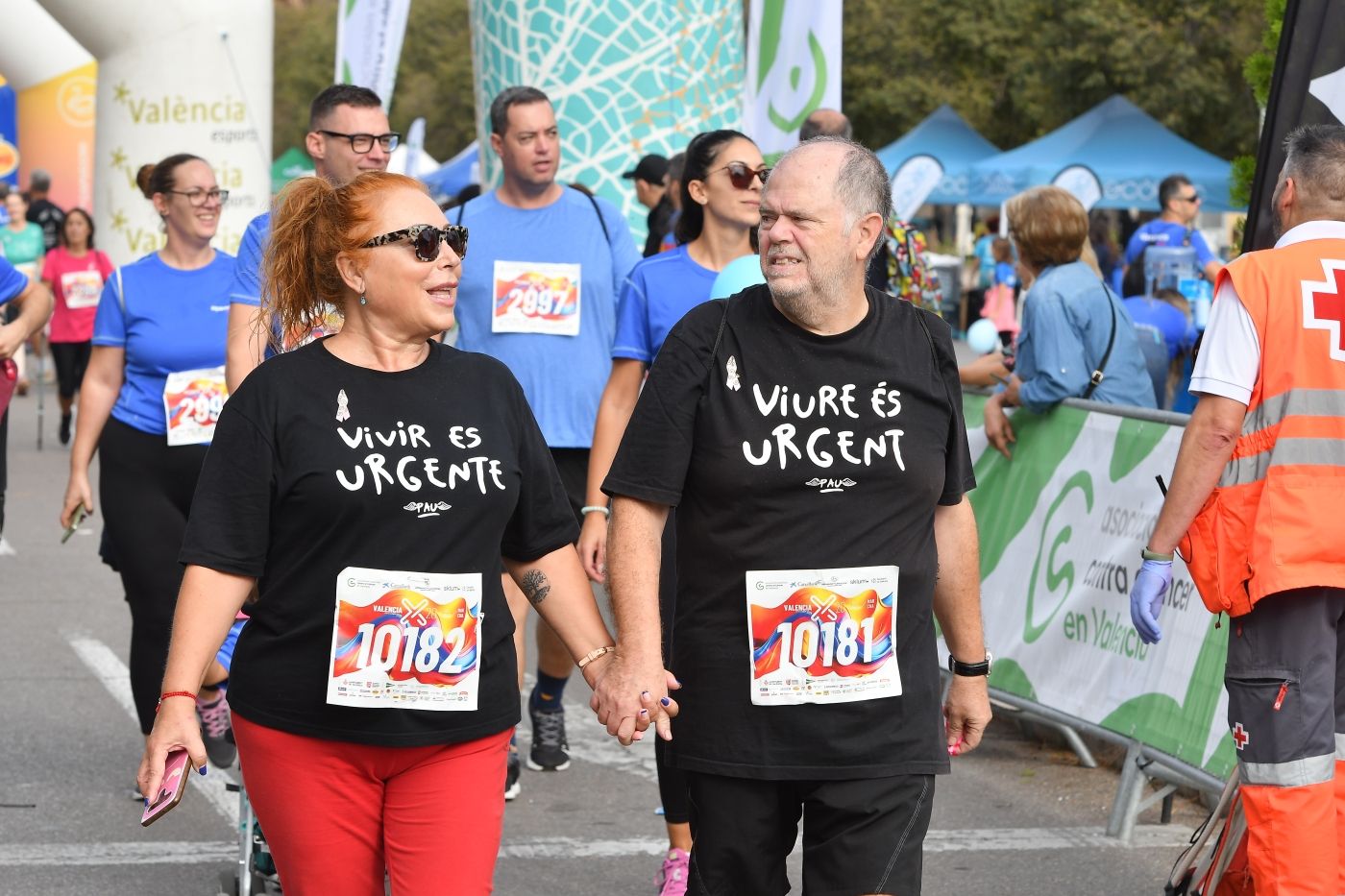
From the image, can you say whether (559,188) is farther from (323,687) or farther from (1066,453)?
(323,687)

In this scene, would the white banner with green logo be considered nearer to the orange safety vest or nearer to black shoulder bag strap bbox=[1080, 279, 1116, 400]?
black shoulder bag strap bbox=[1080, 279, 1116, 400]

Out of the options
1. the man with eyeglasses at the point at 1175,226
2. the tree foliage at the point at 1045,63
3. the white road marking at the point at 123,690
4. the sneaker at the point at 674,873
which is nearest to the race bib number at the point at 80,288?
the white road marking at the point at 123,690

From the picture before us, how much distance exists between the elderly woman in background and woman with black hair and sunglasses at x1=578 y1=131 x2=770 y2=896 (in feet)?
5.34

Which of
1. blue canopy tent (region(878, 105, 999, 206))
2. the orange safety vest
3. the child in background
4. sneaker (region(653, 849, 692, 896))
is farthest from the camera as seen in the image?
blue canopy tent (region(878, 105, 999, 206))

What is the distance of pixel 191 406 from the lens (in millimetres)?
5945

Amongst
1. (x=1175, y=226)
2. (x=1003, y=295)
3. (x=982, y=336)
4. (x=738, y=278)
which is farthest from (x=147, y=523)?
(x=1003, y=295)

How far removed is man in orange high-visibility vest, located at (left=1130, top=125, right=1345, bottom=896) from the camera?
13.8 ft

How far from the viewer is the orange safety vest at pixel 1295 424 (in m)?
4.18

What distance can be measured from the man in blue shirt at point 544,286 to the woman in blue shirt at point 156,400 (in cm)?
82

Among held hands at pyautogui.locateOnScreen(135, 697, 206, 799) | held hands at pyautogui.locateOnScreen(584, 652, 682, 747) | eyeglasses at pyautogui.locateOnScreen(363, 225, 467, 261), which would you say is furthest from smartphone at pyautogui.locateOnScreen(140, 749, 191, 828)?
eyeglasses at pyautogui.locateOnScreen(363, 225, 467, 261)

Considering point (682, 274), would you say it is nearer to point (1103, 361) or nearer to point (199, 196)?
point (199, 196)

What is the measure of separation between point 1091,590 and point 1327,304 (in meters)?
2.37

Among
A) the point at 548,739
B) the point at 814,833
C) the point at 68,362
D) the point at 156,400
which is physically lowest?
the point at 68,362

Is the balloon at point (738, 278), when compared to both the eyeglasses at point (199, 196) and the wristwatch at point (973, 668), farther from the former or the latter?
the eyeglasses at point (199, 196)
